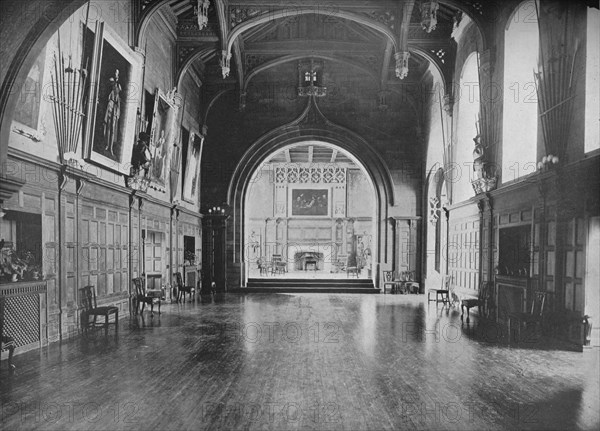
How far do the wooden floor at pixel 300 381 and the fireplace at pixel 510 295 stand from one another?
67 cm

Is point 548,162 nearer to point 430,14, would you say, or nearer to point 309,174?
point 430,14

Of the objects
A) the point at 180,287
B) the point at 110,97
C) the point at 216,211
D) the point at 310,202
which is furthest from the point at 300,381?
the point at 310,202

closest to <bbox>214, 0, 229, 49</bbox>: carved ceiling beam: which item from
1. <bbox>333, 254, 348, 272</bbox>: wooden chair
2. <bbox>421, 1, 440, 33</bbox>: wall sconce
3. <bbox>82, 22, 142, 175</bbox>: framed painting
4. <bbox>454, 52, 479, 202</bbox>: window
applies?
<bbox>82, 22, 142, 175</bbox>: framed painting

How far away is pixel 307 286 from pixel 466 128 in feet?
23.8

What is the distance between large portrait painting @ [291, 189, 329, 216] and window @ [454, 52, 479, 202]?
420 inches

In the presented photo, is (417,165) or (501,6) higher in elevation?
(501,6)

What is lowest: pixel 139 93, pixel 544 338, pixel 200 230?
pixel 544 338

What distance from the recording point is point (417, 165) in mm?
15289

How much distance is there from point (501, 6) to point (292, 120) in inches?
303

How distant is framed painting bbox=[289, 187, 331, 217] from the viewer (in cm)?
2208

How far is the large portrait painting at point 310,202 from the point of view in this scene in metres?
22.1

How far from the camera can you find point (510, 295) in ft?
27.6

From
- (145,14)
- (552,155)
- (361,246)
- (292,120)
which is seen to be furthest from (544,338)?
(361,246)

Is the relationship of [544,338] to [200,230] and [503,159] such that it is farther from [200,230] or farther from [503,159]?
[200,230]
